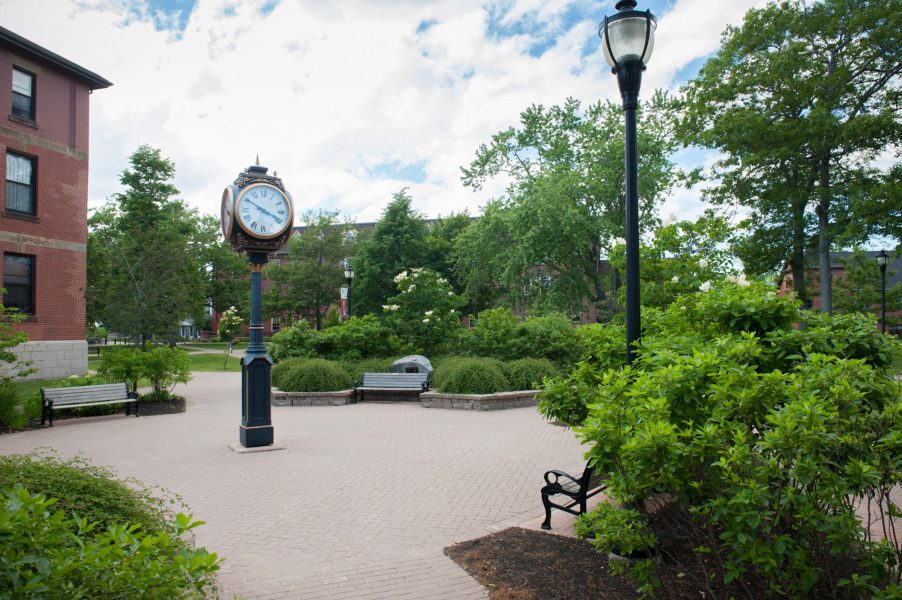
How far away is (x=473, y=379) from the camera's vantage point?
1326cm

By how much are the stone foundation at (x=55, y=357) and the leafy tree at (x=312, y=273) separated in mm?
25665

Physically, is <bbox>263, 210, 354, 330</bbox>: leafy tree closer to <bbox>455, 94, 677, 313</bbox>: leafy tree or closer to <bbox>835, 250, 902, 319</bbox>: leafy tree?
<bbox>455, 94, 677, 313</bbox>: leafy tree

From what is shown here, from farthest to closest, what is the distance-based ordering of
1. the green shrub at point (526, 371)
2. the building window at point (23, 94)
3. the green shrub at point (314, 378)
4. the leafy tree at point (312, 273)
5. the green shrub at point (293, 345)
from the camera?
1. the leafy tree at point (312, 273)
2. the building window at point (23, 94)
3. the green shrub at point (293, 345)
4. the green shrub at point (314, 378)
5. the green shrub at point (526, 371)

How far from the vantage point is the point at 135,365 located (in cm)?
1271

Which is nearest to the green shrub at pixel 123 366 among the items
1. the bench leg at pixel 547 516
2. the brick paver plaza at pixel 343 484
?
the brick paver plaza at pixel 343 484

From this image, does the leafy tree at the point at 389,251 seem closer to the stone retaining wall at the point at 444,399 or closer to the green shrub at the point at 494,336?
the green shrub at the point at 494,336

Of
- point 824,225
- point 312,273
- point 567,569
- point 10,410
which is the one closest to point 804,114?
point 824,225

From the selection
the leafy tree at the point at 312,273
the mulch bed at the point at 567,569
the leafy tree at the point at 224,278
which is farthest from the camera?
the leafy tree at the point at 224,278

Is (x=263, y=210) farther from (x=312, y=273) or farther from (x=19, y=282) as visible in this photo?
(x=312, y=273)

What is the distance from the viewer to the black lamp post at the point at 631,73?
4.58 metres

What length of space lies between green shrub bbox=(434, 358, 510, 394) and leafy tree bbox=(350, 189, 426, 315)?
23.7 m

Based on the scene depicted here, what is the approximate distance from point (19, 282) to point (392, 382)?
13.5 m

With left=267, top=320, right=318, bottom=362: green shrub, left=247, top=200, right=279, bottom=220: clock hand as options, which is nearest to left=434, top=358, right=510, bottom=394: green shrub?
left=267, top=320, right=318, bottom=362: green shrub

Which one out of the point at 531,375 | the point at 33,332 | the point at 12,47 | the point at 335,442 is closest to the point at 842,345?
the point at 335,442
